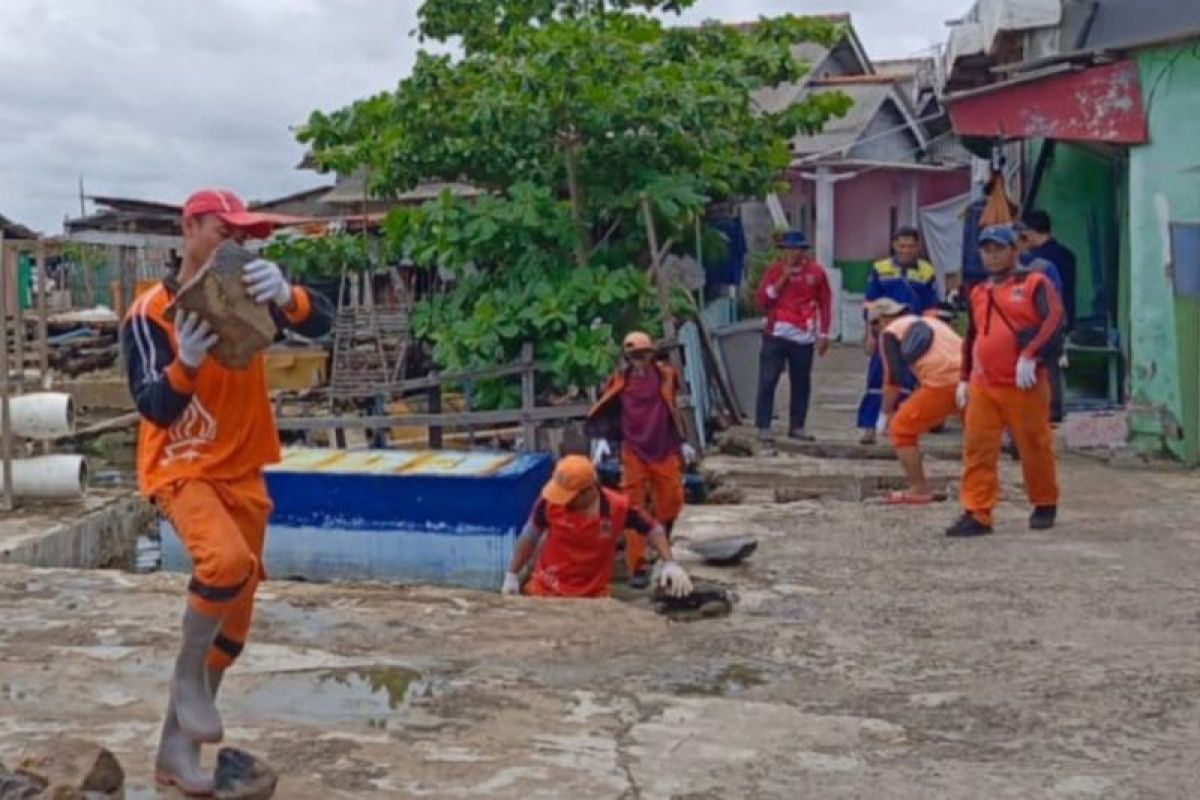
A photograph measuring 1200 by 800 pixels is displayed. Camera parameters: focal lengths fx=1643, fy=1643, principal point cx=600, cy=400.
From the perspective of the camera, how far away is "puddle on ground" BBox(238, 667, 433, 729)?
18.4 ft

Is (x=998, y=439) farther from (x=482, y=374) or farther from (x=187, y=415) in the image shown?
(x=187, y=415)

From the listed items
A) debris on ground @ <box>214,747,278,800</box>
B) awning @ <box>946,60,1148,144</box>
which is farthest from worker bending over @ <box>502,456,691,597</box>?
awning @ <box>946,60,1148,144</box>

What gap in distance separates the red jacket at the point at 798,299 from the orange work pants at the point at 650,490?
4.03 meters

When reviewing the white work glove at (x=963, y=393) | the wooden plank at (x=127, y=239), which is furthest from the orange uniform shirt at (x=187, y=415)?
the wooden plank at (x=127, y=239)

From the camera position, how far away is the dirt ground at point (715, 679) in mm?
4965

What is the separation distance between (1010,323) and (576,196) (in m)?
3.70

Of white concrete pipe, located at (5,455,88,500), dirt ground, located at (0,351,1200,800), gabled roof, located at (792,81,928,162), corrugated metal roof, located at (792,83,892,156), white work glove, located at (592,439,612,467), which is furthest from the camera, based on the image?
corrugated metal roof, located at (792,83,892,156)

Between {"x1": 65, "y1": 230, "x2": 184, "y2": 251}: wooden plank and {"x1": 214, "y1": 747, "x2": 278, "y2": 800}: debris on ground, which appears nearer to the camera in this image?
{"x1": 214, "y1": 747, "x2": 278, "y2": 800}: debris on ground

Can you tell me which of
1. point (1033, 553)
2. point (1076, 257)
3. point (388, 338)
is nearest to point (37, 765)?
point (1033, 553)

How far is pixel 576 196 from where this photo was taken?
1143 cm

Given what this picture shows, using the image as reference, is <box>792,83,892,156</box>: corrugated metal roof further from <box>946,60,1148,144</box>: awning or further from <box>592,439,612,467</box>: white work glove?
<box>592,439,612,467</box>: white work glove

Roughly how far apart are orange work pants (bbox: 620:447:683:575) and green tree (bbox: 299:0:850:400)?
6.34 ft

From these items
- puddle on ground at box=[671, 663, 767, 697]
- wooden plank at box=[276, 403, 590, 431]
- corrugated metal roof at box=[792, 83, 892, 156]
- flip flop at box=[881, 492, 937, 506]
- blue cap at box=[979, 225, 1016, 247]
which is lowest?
puddle on ground at box=[671, 663, 767, 697]

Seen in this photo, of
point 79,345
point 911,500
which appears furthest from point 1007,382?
point 79,345
